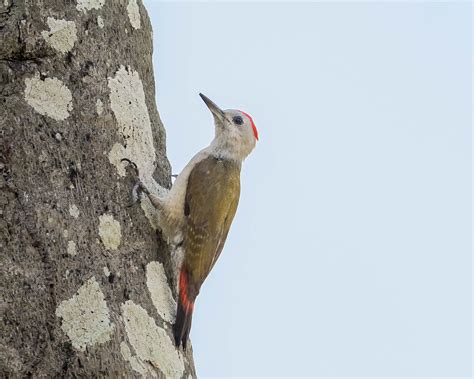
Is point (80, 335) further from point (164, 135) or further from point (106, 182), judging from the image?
point (164, 135)

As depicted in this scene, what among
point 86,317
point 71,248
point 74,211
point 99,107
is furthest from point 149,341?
point 99,107

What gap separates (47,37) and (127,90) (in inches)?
15.8

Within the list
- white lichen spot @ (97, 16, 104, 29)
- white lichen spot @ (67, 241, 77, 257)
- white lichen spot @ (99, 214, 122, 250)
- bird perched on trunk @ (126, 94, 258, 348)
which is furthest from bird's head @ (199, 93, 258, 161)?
white lichen spot @ (67, 241, 77, 257)

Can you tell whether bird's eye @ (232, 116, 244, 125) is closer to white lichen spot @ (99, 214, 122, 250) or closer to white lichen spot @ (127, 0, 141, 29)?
white lichen spot @ (127, 0, 141, 29)

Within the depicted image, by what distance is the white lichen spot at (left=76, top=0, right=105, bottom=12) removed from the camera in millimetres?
3651

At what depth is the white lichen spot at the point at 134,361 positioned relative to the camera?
297 cm

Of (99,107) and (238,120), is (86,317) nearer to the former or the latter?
(99,107)

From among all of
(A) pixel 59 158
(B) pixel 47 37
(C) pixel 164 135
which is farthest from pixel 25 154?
(C) pixel 164 135

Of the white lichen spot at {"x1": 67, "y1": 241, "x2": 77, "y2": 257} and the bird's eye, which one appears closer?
the white lichen spot at {"x1": 67, "y1": 241, "x2": 77, "y2": 257}

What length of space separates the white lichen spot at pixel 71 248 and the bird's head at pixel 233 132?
71.4 inches

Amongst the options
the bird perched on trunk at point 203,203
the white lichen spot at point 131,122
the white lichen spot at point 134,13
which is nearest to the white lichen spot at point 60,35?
the white lichen spot at point 131,122

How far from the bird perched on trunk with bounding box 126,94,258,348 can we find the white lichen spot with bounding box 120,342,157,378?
31 cm

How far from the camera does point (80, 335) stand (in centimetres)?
295

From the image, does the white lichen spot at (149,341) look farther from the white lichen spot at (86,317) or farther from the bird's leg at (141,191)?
the bird's leg at (141,191)
